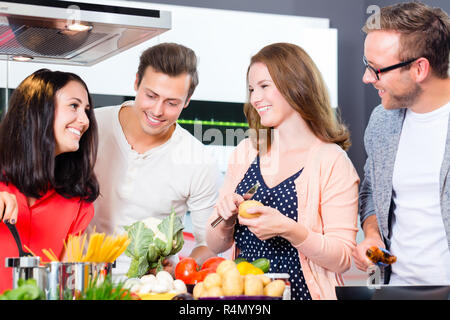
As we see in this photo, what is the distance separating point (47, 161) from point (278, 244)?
2.47ft

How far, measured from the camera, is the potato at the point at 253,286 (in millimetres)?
1177

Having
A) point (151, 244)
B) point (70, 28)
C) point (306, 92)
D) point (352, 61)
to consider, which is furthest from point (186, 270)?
point (352, 61)

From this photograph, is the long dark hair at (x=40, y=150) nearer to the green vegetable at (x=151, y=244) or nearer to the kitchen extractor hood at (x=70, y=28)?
the kitchen extractor hood at (x=70, y=28)

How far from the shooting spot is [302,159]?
1.94 meters

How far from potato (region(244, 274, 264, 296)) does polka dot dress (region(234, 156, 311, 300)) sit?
2.08 ft

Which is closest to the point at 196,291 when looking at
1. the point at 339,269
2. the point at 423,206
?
the point at 339,269

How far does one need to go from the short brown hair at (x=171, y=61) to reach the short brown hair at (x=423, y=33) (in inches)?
28.1

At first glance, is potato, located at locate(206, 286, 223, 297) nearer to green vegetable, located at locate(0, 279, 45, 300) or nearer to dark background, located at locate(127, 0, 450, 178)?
green vegetable, located at locate(0, 279, 45, 300)

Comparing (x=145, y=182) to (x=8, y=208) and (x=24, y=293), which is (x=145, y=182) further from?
(x=24, y=293)

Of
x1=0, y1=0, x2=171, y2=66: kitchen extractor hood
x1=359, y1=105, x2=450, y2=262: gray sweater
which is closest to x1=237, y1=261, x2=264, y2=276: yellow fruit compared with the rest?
x1=359, y1=105, x2=450, y2=262: gray sweater

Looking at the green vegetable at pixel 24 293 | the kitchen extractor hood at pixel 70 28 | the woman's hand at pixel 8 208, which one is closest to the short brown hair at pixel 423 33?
the kitchen extractor hood at pixel 70 28

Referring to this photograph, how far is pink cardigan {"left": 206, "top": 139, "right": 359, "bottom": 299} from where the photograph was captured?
1758 millimetres

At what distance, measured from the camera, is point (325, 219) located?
182cm
